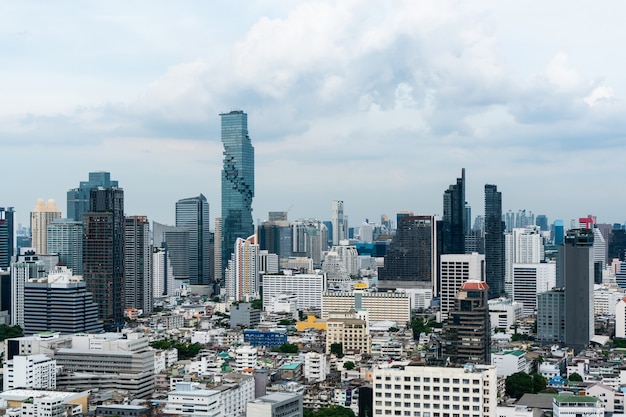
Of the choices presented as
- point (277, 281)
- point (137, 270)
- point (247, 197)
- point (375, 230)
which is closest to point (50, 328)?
point (137, 270)

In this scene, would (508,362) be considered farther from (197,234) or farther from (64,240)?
(197,234)

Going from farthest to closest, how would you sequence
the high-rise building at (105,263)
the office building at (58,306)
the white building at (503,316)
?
the high-rise building at (105,263) → the white building at (503,316) → the office building at (58,306)

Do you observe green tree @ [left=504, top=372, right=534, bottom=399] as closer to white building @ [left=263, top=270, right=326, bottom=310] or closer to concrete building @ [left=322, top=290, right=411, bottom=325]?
concrete building @ [left=322, top=290, right=411, bottom=325]

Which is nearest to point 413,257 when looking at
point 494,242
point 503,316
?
point 494,242

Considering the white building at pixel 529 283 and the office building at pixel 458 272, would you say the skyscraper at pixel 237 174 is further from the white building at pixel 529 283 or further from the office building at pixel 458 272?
the office building at pixel 458 272

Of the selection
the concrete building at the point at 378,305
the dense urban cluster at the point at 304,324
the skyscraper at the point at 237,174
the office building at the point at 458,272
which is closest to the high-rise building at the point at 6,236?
the dense urban cluster at the point at 304,324

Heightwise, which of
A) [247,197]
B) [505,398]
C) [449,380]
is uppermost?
[247,197]

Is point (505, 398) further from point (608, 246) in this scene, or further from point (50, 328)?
point (608, 246)
